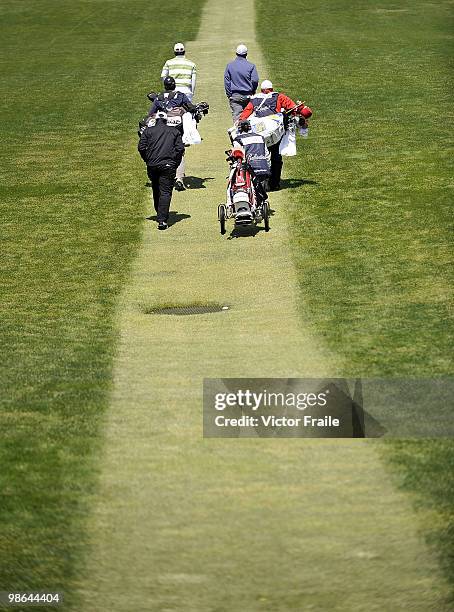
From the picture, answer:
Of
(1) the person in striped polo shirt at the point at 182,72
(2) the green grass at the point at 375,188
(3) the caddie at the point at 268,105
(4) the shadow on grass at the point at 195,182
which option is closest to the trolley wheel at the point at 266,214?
(2) the green grass at the point at 375,188

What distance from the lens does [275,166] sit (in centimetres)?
2295

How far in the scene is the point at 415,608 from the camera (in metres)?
8.00

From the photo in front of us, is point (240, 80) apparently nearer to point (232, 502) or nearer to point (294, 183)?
point (294, 183)

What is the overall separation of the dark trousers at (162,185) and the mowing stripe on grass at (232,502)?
515 cm

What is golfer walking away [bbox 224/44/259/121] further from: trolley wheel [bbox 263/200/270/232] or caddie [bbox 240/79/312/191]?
trolley wheel [bbox 263/200/270/232]

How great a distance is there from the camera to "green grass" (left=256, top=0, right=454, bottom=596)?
42.6 ft

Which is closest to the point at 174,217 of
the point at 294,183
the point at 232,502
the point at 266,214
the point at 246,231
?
the point at 246,231

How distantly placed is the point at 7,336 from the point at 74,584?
710 cm

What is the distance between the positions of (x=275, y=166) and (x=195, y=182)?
83.2 inches

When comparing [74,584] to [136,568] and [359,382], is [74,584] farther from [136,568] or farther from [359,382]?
[359,382]

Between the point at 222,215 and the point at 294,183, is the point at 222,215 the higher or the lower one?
the higher one

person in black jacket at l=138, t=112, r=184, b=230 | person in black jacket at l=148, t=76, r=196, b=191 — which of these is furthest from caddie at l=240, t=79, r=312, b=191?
person in black jacket at l=138, t=112, r=184, b=230

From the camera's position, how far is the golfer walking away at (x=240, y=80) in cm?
2430

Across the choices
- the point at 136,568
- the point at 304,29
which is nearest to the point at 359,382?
the point at 136,568
